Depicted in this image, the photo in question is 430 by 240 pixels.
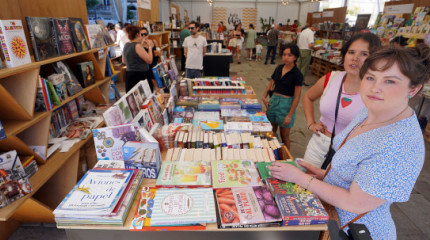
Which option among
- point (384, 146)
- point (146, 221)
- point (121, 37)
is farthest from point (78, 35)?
point (121, 37)

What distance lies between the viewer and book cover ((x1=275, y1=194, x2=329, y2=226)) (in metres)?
1.14

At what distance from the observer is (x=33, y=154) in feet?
6.57

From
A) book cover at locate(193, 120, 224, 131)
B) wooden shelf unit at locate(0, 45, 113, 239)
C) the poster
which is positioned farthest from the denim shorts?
the poster

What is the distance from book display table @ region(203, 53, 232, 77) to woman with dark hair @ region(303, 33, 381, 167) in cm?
404

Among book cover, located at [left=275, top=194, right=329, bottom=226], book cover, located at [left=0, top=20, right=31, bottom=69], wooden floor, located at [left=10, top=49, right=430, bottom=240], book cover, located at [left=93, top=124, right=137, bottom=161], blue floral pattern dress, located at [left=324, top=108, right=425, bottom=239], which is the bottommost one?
wooden floor, located at [left=10, top=49, right=430, bottom=240]

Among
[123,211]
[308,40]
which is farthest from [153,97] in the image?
[308,40]

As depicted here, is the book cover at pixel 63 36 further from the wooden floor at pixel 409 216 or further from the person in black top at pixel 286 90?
the person in black top at pixel 286 90

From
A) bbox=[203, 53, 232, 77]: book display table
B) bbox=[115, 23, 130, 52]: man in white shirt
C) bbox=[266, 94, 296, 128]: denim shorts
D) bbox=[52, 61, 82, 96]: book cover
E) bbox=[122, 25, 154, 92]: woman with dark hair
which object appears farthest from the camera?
bbox=[115, 23, 130, 52]: man in white shirt

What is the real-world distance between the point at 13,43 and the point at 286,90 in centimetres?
267

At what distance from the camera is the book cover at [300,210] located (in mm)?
1143

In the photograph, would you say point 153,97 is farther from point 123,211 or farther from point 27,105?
point 123,211

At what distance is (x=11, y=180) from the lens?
1638 millimetres

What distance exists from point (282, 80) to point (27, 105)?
262cm

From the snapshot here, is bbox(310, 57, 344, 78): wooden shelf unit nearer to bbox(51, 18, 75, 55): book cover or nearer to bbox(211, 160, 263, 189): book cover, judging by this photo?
bbox(211, 160, 263, 189): book cover
